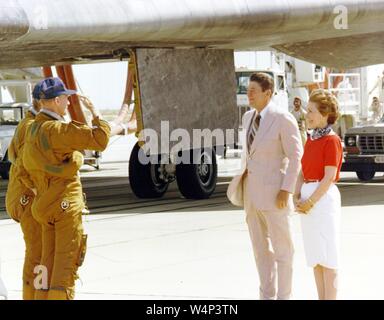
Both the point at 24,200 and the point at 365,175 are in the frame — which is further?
the point at 365,175

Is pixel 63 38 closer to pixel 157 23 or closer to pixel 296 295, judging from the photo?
pixel 157 23

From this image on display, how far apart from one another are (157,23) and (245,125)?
18.5 ft

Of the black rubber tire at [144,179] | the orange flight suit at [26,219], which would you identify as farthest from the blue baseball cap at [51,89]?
the black rubber tire at [144,179]

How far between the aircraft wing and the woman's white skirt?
5.07 metres

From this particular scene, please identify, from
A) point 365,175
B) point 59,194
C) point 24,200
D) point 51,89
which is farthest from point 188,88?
point 59,194

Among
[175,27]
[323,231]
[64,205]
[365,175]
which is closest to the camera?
[64,205]

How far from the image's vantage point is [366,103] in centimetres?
3616

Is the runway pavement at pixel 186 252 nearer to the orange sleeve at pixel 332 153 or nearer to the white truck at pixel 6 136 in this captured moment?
the orange sleeve at pixel 332 153

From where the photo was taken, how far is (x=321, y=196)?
715 centimetres

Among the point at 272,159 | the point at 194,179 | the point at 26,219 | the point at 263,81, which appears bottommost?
the point at 194,179

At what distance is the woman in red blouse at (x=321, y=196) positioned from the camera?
710cm

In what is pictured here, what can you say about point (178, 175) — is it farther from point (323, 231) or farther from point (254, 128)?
point (323, 231)

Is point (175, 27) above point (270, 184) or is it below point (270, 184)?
above

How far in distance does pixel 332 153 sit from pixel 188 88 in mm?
8746
